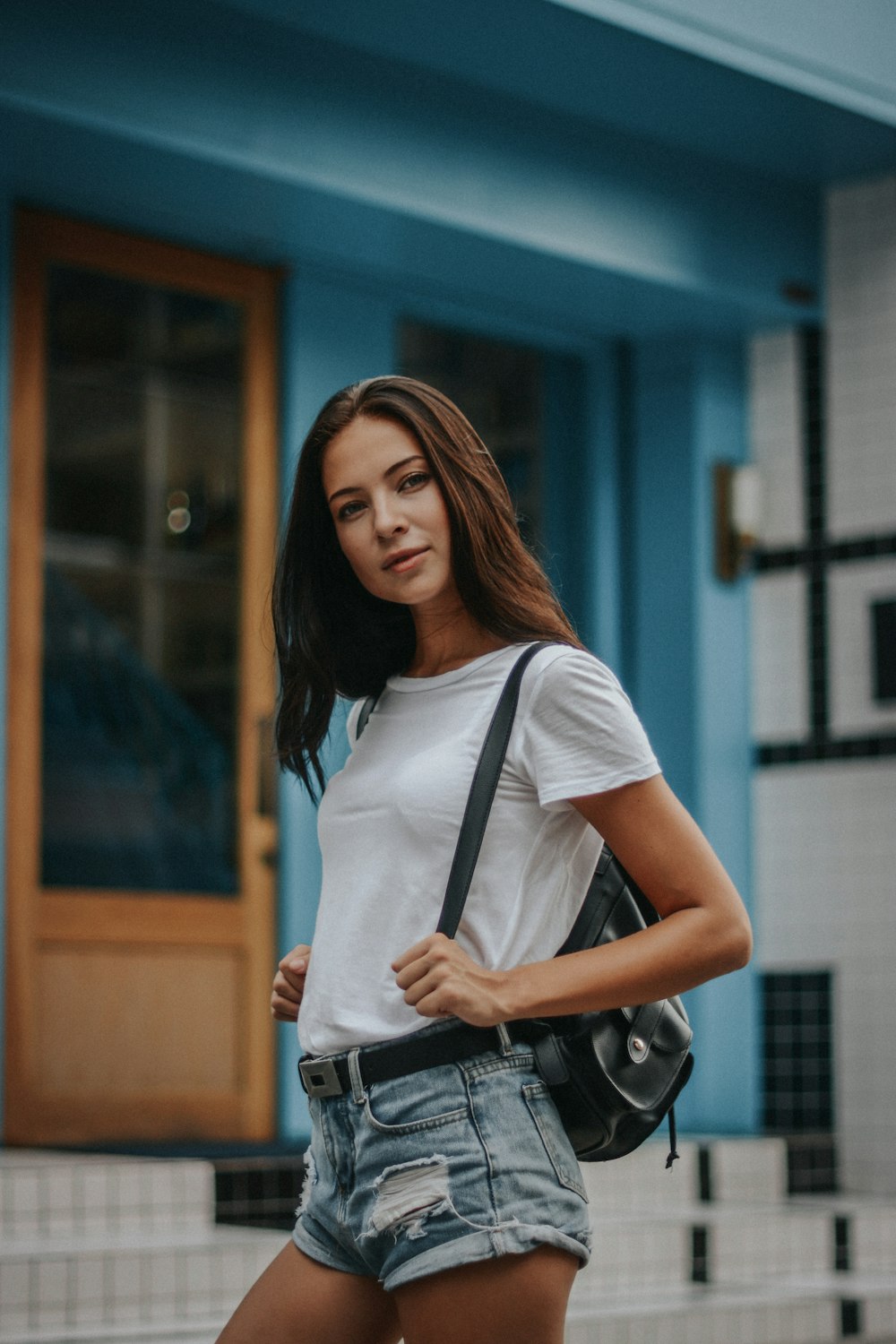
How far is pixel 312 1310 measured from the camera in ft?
5.28

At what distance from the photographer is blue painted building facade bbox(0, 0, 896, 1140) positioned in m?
4.57

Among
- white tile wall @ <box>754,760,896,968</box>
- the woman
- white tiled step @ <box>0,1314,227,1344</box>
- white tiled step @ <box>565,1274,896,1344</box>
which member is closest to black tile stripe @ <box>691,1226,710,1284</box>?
white tiled step @ <box>565,1274,896,1344</box>

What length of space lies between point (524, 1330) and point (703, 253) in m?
4.72

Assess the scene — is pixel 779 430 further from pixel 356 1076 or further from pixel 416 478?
pixel 356 1076

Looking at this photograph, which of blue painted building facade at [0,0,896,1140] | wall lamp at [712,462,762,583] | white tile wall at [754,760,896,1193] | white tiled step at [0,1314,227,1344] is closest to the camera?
white tiled step at [0,1314,227,1344]

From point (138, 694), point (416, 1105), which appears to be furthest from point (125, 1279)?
point (416, 1105)

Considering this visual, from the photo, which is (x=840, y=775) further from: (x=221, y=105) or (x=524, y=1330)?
(x=524, y=1330)

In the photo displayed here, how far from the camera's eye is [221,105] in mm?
4629

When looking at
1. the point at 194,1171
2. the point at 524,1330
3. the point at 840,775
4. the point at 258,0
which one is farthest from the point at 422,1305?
the point at 840,775

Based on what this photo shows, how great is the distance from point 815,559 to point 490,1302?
4.77 metres

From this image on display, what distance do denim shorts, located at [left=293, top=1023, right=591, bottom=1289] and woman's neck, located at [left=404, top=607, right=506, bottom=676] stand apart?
13.3 inches

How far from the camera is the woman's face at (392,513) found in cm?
159

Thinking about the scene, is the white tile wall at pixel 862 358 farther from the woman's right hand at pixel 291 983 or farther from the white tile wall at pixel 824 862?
the woman's right hand at pixel 291 983

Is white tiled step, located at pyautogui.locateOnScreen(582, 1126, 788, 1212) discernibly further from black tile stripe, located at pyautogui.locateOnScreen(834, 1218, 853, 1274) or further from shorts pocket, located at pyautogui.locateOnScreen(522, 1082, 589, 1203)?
shorts pocket, located at pyautogui.locateOnScreen(522, 1082, 589, 1203)
